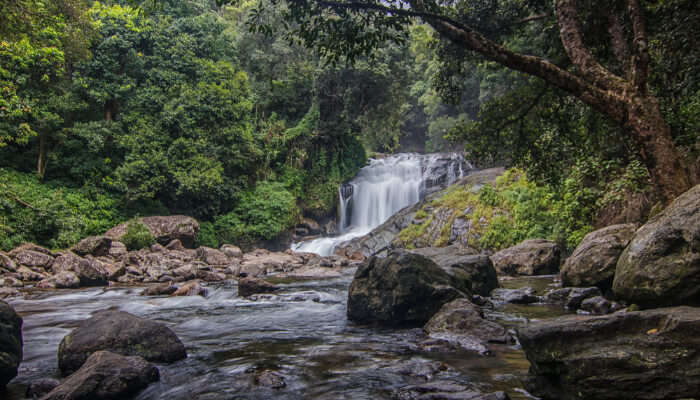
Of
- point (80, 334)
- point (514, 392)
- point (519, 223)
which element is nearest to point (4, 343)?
point (80, 334)

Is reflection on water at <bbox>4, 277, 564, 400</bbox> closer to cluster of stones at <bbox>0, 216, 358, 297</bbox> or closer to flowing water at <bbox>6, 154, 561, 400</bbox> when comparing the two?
flowing water at <bbox>6, 154, 561, 400</bbox>

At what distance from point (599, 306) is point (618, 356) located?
13.6ft

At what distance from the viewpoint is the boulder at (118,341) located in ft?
15.2

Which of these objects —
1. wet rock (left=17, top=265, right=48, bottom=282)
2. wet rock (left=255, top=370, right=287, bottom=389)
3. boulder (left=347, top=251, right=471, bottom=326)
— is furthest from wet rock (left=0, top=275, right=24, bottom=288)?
wet rock (left=255, top=370, right=287, bottom=389)

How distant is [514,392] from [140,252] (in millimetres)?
17190

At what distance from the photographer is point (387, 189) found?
28781mm

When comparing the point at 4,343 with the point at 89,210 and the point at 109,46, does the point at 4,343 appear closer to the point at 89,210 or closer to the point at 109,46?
the point at 89,210

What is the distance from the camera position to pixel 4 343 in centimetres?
407

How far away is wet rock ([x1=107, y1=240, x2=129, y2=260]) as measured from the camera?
16.3 m

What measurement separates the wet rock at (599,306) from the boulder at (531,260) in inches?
214

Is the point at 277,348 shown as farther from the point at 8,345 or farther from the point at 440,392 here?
the point at 8,345

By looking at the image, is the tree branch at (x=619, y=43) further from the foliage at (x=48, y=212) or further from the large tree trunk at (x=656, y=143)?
the foliage at (x=48, y=212)

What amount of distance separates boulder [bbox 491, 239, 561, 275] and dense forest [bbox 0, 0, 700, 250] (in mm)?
1007

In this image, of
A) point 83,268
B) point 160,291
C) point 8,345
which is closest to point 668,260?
point 8,345
